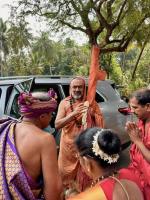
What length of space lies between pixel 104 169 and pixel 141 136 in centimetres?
118

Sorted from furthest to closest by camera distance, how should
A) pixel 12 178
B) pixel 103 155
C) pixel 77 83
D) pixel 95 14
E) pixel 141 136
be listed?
pixel 95 14 → pixel 77 83 → pixel 141 136 → pixel 12 178 → pixel 103 155

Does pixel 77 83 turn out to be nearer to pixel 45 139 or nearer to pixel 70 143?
pixel 70 143

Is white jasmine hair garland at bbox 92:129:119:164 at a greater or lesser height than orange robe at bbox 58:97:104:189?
greater

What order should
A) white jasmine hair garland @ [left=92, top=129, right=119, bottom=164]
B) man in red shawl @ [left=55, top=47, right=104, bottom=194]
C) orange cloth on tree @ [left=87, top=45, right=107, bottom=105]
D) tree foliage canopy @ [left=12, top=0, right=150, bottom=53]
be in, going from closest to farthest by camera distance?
white jasmine hair garland @ [left=92, top=129, right=119, bottom=164]
orange cloth on tree @ [left=87, top=45, right=107, bottom=105]
man in red shawl @ [left=55, top=47, right=104, bottom=194]
tree foliage canopy @ [left=12, top=0, right=150, bottom=53]

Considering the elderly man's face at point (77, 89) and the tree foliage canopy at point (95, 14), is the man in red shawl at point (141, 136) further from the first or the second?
the tree foliage canopy at point (95, 14)

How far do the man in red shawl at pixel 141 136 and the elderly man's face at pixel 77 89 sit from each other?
71.4 inches

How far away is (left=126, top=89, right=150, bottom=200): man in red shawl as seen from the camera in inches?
138

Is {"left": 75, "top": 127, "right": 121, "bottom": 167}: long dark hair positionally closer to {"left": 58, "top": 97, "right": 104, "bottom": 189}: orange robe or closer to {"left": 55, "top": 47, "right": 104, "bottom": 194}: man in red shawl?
{"left": 55, "top": 47, "right": 104, "bottom": 194}: man in red shawl

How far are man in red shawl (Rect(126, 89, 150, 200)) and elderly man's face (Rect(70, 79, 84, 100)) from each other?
181cm

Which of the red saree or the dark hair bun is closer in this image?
the dark hair bun

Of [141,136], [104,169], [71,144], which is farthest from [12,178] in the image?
[71,144]

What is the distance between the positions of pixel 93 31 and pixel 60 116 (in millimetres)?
12783

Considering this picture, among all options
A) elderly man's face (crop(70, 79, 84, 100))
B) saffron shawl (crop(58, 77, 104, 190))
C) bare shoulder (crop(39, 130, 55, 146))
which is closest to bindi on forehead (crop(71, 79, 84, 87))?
elderly man's face (crop(70, 79, 84, 100))

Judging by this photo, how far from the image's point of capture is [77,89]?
5484 mm
